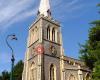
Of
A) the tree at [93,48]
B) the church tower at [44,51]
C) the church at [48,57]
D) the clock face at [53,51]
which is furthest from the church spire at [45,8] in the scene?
the tree at [93,48]

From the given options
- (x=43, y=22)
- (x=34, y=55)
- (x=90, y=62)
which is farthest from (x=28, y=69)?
(x=90, y=62)

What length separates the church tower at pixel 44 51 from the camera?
43469 millimetres

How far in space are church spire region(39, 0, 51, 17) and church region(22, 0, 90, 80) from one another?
1.06m

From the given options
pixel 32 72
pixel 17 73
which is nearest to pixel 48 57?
pixel 32 72

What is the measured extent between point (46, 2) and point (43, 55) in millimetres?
15713

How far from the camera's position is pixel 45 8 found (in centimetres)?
5328

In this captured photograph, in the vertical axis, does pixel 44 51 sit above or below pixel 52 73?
above

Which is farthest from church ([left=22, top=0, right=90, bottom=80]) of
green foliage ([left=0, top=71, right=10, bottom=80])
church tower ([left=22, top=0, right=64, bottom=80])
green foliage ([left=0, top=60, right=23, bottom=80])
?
green foliage ([left=0, top=71, right=10, bottom=80])

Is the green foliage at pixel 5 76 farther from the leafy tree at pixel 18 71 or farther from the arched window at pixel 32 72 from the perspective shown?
the arched window at pixel 32 72

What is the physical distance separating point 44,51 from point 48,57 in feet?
4.58

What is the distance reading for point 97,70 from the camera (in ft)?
61.2

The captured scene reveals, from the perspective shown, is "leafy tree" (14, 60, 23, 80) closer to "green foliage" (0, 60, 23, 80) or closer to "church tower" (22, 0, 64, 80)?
"green foliage" (0, 60, 23, 80)

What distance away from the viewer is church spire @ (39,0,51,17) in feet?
172

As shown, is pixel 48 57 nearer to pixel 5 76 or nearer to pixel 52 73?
pixel 52 73
